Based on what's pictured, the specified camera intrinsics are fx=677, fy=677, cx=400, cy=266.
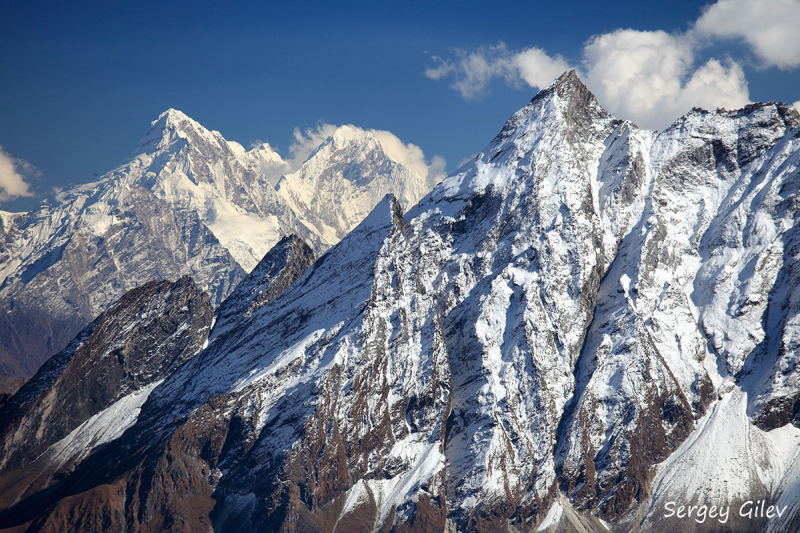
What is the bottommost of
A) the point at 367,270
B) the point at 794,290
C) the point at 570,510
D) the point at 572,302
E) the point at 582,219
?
the point at 570,510

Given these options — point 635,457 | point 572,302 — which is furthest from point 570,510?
point 572,302

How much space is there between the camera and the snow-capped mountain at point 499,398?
161375mm

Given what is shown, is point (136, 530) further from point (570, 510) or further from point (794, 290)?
point (794, 290)

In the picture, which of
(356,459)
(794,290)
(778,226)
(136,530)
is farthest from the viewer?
(778,226)

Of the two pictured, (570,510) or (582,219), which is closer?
(570,510)

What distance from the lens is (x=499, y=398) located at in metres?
174

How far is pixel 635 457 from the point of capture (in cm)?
16888

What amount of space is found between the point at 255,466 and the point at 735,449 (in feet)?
386

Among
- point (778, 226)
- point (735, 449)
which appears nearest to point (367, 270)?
point (735, 449)

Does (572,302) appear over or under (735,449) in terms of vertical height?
over

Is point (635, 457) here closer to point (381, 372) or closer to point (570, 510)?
point (570, 510)

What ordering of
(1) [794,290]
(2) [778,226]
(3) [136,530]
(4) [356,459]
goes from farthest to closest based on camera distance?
(2) [778,226] < (1) [794,290] < (4) [356,459] < (3) [136,530]

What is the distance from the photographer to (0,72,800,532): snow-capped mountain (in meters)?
161

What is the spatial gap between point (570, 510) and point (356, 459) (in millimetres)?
53548
